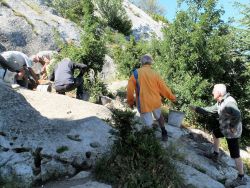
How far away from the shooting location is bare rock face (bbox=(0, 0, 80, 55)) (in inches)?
652

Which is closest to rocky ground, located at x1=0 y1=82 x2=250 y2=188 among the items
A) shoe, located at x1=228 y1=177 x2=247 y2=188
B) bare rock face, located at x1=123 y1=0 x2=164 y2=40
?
shoe, located at x1=228 y1=177 x2=247 y2=188

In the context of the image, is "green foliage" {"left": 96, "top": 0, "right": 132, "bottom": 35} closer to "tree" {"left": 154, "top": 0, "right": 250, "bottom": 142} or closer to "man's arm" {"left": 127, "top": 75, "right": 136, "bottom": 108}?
"tree" {"left": 154, "top": 0, "right": 250, "bottom": 142}

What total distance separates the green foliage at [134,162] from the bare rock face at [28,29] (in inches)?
356

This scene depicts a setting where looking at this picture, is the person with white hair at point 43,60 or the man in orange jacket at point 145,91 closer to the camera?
the man in orange jacket at point 145,91

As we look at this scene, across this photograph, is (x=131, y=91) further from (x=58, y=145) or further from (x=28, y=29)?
(x=28, y=29)

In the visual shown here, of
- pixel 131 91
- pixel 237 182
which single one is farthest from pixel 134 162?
pixel 237 182

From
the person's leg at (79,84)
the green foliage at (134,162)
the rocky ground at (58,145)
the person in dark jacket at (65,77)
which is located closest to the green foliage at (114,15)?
the person's leg at (79,84)

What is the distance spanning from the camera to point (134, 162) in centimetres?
707

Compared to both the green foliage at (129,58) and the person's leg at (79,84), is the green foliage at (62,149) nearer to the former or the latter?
the person's leg at (79,84)

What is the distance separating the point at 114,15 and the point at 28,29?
9477mm

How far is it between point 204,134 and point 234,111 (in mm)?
4479

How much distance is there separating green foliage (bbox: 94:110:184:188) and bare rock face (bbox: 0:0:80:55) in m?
9.05

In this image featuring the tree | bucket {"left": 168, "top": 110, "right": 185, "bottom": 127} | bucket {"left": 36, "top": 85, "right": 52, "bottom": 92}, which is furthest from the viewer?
the tree

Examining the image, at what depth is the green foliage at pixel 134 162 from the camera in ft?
22.7
